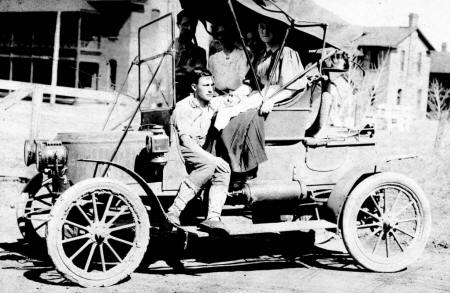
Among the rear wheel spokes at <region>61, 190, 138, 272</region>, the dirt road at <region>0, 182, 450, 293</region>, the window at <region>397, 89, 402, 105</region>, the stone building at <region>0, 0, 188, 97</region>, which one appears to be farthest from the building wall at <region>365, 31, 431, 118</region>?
the rear wheel spokes at <region>61, 190, 138, 272</region>

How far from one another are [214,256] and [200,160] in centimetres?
160

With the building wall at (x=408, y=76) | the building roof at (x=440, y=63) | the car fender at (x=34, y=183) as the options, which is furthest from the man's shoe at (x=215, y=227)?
the building roof at (x=440, y=63)

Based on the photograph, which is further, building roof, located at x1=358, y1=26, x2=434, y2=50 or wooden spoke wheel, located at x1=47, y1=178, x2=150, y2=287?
building roof, located at x1=358, y1=26, x2=434, y2=50

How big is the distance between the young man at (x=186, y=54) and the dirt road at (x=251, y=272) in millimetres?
1970

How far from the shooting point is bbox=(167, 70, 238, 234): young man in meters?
5.55

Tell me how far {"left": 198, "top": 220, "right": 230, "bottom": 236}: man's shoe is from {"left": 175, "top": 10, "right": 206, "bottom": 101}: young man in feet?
6.13

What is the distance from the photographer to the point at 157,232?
19.5ft

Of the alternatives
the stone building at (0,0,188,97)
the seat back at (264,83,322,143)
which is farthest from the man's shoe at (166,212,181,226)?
the stone building at (0,0,188,97)

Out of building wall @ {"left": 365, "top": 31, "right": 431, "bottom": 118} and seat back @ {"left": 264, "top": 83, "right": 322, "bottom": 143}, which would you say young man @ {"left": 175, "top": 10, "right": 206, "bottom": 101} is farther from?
building wall @ {"left": 365, "top": 31, "right": 431, "bottom": 118}

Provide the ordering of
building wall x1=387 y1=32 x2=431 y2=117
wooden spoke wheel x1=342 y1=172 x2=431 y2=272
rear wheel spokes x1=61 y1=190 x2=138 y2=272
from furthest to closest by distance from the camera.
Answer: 1. building wall x1=387 y1=32 x2=431 y2=117
2. wooden spoke wheel x1=342 y1=172 x2=431 y2=272
3. rear wheel spokes x1=61 y1=190 x2=138 y2=272

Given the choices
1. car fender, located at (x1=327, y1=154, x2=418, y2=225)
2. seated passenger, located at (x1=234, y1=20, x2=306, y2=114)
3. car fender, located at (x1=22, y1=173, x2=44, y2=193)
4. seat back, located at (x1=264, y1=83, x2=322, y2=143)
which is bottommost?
car fender, located at (x1=22, y1=173, x2=44, y2=193)

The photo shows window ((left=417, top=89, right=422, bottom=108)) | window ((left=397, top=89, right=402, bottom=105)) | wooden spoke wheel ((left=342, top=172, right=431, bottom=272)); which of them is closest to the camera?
wooden spoke wheel ((left=342, top=172, right=431, bottom=272))

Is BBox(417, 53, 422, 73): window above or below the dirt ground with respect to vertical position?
above

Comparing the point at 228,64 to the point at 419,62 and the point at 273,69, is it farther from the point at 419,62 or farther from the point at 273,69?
the point at 419,62
